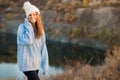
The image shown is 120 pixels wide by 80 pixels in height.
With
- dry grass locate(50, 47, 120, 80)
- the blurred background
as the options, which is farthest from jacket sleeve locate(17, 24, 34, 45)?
the blurred background

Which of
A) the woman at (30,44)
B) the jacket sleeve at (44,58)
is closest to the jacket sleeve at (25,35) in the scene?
the woman at (30,44)

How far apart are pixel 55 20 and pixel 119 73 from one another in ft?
101

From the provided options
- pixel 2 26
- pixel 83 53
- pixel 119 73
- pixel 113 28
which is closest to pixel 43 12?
pixel 2 26

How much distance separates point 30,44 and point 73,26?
1223 inches

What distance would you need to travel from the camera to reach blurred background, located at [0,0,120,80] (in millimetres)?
30109

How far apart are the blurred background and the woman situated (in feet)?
66.1

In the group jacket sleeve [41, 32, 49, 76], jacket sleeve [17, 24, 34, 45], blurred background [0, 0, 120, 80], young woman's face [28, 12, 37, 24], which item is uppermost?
young woman's face [28, 12, 37, 24]

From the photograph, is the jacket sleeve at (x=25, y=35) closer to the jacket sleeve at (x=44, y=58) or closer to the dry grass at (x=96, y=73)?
the jacket sleeve at (x=44, y=58)

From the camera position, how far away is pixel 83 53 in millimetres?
27281

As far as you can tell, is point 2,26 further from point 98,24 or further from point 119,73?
point 119,73

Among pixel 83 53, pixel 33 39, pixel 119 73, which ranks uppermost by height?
pixel 33 39

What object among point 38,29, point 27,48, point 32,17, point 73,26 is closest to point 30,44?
point 27,48

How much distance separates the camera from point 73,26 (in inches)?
1436

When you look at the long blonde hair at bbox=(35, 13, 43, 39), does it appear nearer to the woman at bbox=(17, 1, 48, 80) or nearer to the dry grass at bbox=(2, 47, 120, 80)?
the woman at bbox=(17, 1, 48, 80)
